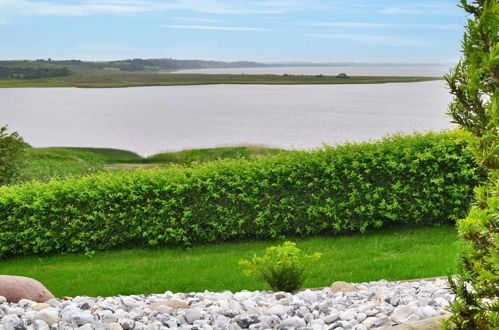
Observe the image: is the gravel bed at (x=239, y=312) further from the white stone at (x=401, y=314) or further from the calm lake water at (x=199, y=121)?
Result: the calm lake water at (x=199, y=121)

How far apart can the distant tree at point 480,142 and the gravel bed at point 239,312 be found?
3.74 feet

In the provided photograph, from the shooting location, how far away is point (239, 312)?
15.4 ft

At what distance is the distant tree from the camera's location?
2994 millimetres

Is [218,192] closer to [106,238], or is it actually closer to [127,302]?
[106,238]

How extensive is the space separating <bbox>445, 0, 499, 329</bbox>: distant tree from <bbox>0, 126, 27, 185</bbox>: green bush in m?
12.5

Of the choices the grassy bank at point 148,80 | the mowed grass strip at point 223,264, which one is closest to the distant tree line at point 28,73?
the grassy bank at point 148,80

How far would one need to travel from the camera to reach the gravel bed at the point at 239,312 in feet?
14.3

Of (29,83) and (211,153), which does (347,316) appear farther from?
(29,83)

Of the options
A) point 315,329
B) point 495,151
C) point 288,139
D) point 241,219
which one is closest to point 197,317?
point 315,329

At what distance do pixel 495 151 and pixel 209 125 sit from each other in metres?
25.5

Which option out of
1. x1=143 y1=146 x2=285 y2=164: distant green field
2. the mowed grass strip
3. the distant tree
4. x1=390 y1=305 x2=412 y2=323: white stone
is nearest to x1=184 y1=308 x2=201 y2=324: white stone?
x1=390 y1=305 x2=412 y2=323: white stone

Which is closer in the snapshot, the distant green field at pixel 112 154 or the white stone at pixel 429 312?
the white stone at pixel 429 312

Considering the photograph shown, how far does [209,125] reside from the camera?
2822 cm

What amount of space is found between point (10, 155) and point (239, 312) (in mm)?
10817
